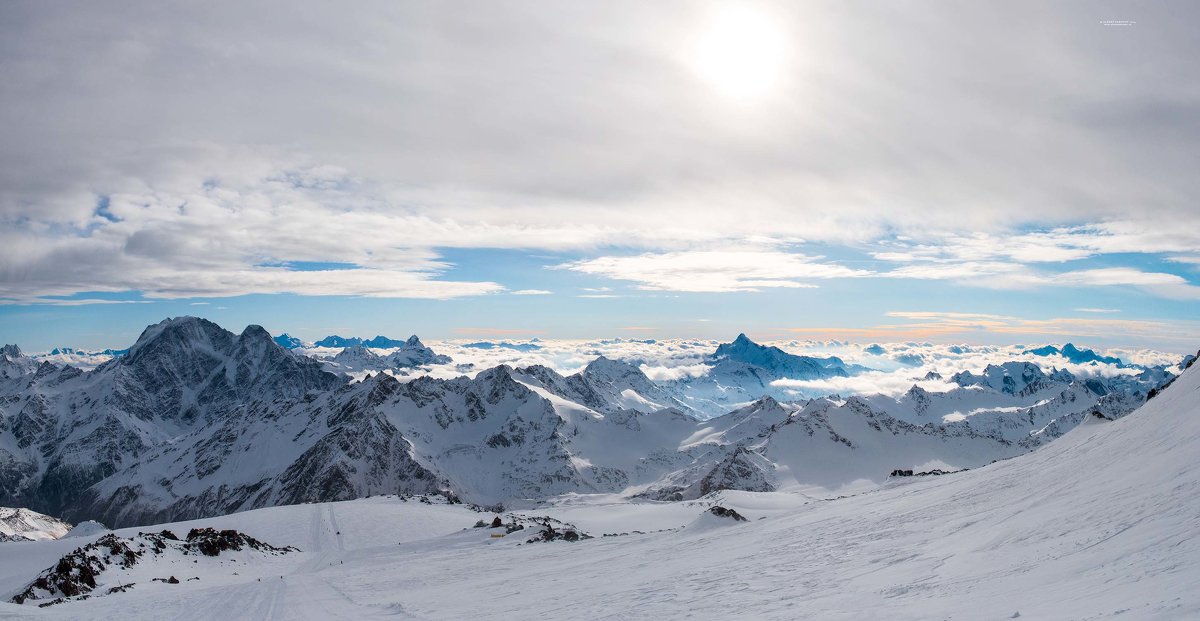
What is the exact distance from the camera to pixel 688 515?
314 feet

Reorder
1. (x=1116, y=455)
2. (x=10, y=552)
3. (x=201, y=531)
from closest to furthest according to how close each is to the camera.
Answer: (x=1116, y=455) → (x=201, y=531) → (x=10, y=552)

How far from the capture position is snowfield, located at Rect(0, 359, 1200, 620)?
51.3ft

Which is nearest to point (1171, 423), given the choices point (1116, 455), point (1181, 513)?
point (1116, 455)

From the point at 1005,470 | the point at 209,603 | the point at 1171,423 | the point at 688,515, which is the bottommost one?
the point at 688,515

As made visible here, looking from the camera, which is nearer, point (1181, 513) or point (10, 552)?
point (1181, 513)

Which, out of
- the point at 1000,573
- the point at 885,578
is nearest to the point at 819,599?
the point at 885,578

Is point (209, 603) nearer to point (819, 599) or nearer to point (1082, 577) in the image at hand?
point (819, 599)

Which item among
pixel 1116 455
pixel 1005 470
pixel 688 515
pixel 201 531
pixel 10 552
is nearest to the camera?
pixel 1116 455

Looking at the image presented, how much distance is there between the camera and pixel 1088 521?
20.3 metres

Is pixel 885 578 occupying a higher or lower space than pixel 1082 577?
lower

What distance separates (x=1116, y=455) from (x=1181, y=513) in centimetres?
1482

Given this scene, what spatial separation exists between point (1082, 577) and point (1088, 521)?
20.9ft

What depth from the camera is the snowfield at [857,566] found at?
615 inches

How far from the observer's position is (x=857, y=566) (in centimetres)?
2394
